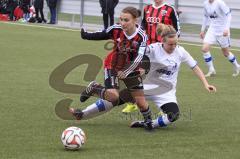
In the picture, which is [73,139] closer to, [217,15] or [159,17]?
[159,17]

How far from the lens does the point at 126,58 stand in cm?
841

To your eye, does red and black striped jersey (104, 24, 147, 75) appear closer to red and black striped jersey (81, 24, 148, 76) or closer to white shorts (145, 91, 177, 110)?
red and black striped jersey (81, 24, 148, 76)

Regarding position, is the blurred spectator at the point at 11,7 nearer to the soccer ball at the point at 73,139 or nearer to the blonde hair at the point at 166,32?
the blonde hair at the point at 166,32

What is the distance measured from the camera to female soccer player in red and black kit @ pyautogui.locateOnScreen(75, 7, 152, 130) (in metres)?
8.15

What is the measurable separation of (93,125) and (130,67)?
0.95 m

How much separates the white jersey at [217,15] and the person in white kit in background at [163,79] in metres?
6.52

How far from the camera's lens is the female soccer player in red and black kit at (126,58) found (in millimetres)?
8148

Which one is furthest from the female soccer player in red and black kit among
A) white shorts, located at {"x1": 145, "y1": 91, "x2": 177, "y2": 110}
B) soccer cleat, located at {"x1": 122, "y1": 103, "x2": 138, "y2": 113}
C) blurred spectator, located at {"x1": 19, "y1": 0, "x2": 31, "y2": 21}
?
blurred spectator, located at {"x1": 19, "y1": 0, "x2": 31, "y2": 21}

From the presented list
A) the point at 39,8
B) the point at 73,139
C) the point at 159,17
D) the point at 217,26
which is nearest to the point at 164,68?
the point at 159,17

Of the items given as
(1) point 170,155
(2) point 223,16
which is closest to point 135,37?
(1) point 170,155

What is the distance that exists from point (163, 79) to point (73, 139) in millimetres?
2104

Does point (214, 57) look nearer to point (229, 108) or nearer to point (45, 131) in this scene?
point (229, 108)

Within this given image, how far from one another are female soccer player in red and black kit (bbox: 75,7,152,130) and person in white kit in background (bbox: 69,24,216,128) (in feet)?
0.63

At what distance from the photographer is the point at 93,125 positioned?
28.0 feet
